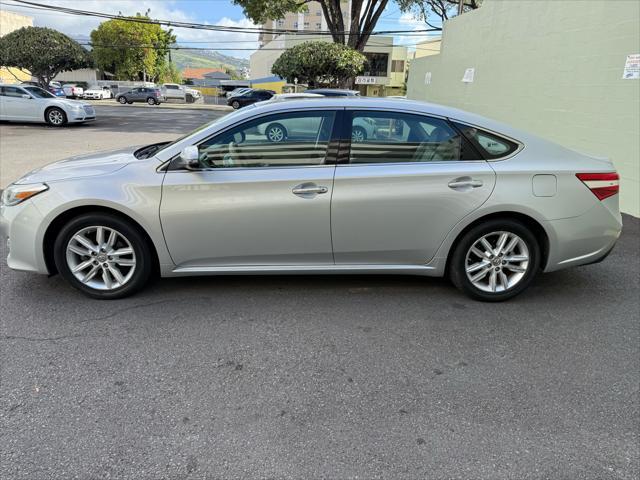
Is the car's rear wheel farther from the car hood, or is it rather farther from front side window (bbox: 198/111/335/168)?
the car hood

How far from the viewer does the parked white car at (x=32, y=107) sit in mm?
17797

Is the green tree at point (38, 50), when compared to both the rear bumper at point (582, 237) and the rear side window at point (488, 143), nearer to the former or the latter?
the rear side window at point (488, 143)

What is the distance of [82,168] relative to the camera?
3.89m

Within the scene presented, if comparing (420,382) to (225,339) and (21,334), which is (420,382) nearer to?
(225,339)

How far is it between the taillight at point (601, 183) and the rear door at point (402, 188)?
2.61 feet

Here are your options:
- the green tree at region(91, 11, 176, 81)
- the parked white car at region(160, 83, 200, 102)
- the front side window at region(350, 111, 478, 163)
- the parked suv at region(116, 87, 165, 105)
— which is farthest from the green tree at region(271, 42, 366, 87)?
the green tree at region(91, 11, 176, 81)

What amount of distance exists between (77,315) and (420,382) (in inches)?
101

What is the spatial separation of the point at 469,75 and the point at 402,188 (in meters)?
9.57

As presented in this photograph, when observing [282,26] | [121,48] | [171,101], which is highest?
[282,26]

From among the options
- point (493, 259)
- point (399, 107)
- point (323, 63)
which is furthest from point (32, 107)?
point (493, 259)

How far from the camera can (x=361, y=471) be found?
2.25m

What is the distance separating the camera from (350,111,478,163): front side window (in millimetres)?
3838

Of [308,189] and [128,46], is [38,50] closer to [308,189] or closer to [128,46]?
[128,46]

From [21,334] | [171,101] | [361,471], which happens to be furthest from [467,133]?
[171,101]
